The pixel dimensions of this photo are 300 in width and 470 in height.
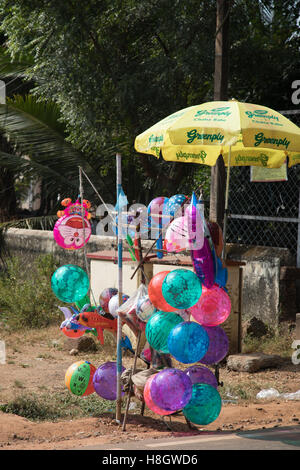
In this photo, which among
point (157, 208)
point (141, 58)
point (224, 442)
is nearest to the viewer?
point (224, 442)

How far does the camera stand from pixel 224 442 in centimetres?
446

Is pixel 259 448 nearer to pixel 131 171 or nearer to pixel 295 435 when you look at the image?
pixel 295 435

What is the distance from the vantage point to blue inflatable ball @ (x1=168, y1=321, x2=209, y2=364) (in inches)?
189

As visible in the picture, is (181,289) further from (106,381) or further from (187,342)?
(106,381)

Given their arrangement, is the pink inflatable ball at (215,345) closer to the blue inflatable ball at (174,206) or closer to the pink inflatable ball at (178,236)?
the pink inflatable ball at (178,236)

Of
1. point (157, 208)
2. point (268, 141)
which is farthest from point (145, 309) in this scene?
point (268, 141)

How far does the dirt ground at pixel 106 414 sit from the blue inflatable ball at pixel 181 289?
101 centimetres

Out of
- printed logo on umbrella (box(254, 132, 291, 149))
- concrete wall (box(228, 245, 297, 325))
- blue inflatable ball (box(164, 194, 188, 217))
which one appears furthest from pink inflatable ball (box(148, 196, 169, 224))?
concrete wall (box(228, 245, 297, 325))

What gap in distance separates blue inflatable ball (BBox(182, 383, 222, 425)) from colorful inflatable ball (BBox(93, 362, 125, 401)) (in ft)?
2.27

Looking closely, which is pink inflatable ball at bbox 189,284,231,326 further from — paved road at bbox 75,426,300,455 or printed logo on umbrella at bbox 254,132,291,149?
printed logo on umbrella at bbox 254,132,291,149

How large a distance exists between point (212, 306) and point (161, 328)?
0.43m

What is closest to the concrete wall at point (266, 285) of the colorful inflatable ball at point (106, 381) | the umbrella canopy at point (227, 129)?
the umbrella canopy at point (227, 129)

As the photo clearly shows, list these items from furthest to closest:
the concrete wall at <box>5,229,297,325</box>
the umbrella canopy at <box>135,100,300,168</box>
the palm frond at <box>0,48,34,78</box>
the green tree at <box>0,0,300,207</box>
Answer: the palm frond at <box>0,48,34,78</box> → the green tree at <box>0,0,300,207</box> → the concrete wall at <box>5,229,297,325</box> → the umbrella canopy at <box>135,100,300,168</box>

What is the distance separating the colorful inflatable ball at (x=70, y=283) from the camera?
573cm
